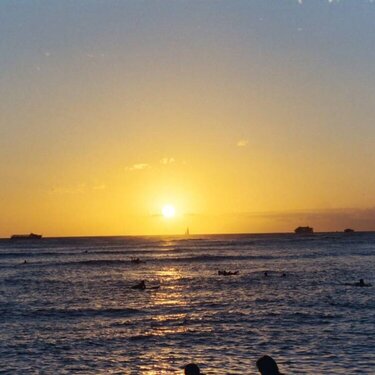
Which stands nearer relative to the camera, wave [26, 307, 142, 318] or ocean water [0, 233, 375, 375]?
ocean water [0, 233, 375, 375]

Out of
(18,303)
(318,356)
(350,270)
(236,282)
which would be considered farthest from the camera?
(350,270)

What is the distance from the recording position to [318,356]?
2908cm

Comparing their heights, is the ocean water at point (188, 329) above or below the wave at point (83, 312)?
below

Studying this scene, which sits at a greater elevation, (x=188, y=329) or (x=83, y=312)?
(x=83, y=312)

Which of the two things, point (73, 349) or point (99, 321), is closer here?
point (73, 349)

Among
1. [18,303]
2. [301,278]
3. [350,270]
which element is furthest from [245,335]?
[350,270]

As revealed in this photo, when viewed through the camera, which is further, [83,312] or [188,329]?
[83,312]

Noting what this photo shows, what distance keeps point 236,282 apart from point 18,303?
27.9 meters

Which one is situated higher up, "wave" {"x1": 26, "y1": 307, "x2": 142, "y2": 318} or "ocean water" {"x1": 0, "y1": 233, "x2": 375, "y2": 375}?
"wave" {"x1": 26, "y1": 307, "x2": 142, "y2": 318}

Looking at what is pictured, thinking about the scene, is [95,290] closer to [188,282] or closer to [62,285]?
[62,285]

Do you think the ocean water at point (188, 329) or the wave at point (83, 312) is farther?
the wave at point (83, 312)

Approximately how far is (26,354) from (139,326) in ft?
32.0

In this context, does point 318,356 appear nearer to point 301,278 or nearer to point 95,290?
point 95,290

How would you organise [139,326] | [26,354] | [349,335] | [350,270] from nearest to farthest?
[26,354] < [349,335] < [139,326] < [350,270]
